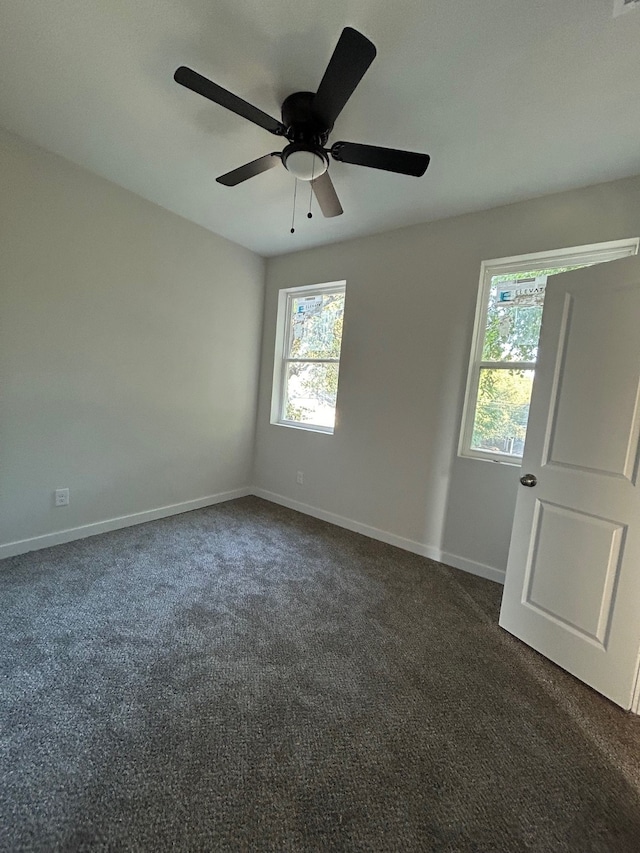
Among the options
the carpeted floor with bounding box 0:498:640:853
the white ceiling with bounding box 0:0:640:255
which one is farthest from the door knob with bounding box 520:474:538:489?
the white ceiling with bounding box 0:0:640:255

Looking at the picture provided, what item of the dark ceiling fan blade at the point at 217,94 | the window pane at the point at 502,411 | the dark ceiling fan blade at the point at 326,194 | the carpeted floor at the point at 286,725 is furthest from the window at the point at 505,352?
the dark ceiling fan blade at the point at 217,94

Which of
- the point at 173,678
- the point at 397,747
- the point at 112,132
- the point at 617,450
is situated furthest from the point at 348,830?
the point at 112,132

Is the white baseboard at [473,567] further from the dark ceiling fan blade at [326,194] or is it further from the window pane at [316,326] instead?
the dark ceiling fan blade at [326,194]

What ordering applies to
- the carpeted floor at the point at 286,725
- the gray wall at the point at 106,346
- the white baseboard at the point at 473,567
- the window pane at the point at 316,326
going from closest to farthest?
1. the carpeted floor at the point at 286,725
2. the gray wall at the point at 106,346
3. the white baseboard at the point at 473,567
4. the window pane at the point at 316,326

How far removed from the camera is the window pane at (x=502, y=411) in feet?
8.32

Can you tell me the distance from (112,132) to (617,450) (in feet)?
10.5

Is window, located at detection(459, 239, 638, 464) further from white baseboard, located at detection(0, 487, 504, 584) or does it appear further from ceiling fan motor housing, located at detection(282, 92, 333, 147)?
ceiling fan motor housing, located at detection(282, 92, 333, 147)

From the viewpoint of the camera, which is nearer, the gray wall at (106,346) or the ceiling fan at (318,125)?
the ceiling fan at (318,125)

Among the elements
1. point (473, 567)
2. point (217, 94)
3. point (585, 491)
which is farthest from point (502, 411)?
point (217, 94)

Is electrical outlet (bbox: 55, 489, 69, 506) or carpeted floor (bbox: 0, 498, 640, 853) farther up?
electrical outlet (bbox: 55, 489, 69, 506)

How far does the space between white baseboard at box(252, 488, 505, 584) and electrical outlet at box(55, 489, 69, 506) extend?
1.88 m

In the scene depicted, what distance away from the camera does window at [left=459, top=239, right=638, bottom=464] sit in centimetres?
248

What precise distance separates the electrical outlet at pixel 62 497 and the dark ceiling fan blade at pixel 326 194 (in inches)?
105

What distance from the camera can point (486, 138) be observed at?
6.23 feet
